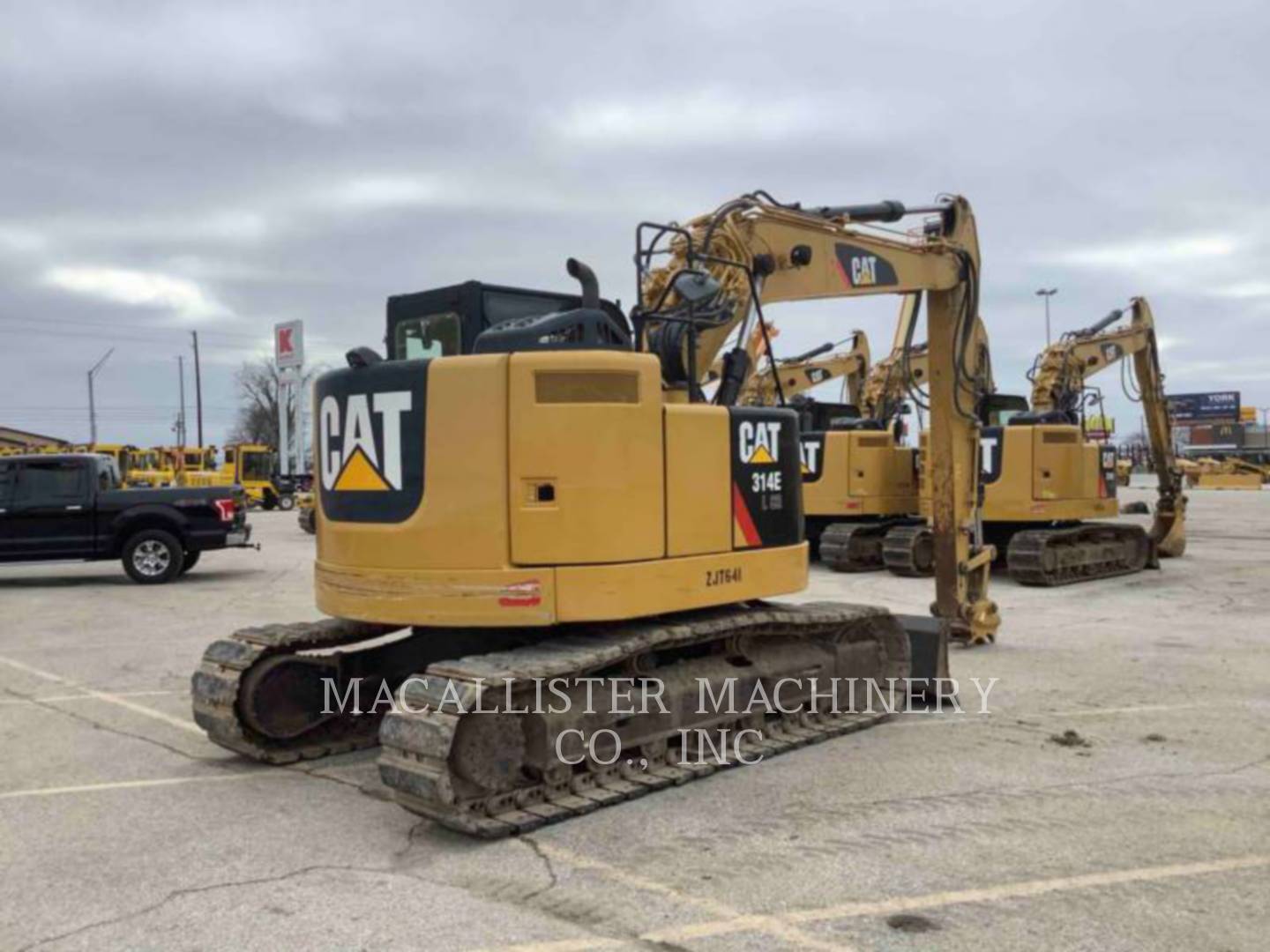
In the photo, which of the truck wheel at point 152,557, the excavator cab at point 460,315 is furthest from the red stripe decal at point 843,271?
the truck wheel at point 152,557

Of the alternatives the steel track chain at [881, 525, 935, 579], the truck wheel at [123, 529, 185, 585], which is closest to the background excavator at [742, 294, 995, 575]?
the steel track chain at [881, 525, 935, 579]

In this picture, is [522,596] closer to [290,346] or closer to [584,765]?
[584,765]

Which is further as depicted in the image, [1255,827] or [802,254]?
[802,254]

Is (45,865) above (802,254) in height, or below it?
below

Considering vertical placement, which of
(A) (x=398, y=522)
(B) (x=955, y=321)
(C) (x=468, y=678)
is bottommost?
(C) (x=468, y=678)

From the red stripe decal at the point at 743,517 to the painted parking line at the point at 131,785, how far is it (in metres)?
2.96

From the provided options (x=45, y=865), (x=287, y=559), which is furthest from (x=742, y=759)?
(x=287, y=559)

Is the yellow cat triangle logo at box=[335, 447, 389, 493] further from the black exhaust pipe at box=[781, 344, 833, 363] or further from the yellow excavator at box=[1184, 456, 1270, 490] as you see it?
the yellow excavator at box=[1184, 456, 1270, 490]

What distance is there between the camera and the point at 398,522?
19.1 ft

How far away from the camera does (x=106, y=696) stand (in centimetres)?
853

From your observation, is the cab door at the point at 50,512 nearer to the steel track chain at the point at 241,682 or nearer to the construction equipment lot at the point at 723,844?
the construction equipment lot at the point at 723,844

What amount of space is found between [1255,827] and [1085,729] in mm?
1973

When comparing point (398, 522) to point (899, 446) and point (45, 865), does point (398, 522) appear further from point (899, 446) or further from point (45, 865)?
point (899, 446)

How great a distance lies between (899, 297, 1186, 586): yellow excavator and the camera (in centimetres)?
1625
